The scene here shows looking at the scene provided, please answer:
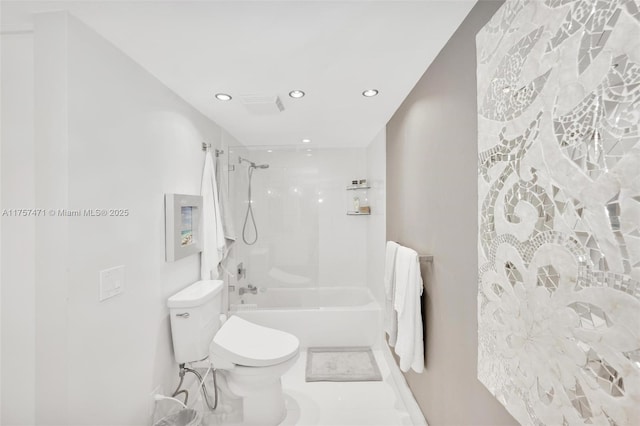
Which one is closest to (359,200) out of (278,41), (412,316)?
(412,316)

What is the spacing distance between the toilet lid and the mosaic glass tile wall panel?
4.13 ft

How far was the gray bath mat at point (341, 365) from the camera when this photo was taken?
2.41 m

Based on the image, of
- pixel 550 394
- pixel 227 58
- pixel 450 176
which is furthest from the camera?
pixel 227 58

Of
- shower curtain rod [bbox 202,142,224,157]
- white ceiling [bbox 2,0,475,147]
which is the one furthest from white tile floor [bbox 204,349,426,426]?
white ceiling [bbox 2,0,475,147]

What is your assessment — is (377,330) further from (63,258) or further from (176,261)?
(63,258)

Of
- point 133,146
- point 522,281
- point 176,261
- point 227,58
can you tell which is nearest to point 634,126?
point 522,281

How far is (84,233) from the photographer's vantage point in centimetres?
124

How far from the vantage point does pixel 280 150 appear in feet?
10.1

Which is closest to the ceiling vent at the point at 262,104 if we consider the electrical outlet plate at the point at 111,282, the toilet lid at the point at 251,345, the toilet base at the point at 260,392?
the electrical outlet plate at the point at 111,282

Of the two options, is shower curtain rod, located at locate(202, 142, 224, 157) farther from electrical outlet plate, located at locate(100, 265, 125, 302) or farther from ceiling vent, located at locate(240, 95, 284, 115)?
electrical outlet plate, located at locate(100, 265, 125, 302)

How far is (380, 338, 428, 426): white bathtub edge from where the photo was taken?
6.07 ft

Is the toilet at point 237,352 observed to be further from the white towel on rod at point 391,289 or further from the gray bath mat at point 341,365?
the white towel on rod at point 391,289

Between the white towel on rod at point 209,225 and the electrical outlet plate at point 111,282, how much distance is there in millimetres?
869

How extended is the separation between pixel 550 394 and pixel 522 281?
0.29m
